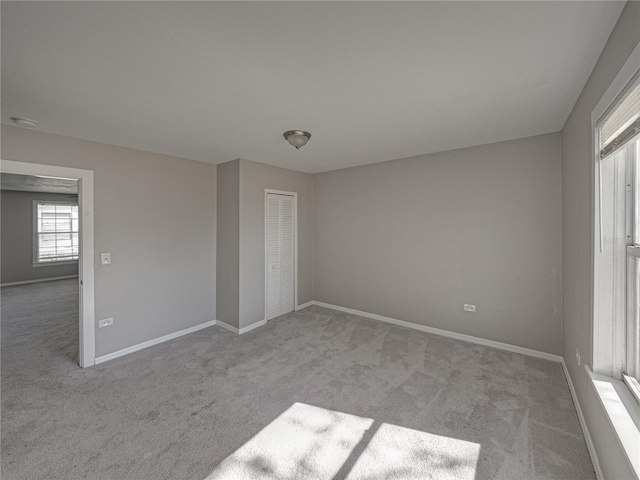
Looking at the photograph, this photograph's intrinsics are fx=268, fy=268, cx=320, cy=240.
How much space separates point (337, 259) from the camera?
15.9 feet

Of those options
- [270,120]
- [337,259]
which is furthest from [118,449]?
[337,259]

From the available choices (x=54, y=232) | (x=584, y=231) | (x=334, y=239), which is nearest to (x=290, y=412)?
(x=584, y=231)

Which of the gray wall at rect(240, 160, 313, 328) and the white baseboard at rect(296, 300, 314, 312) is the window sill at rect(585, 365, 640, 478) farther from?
the white baseboard at rect(296, 300, 314, 312)

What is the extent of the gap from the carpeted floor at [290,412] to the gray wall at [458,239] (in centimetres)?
49

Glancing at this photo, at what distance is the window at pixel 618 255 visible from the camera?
1.50m

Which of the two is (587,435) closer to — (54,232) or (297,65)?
(297,65)

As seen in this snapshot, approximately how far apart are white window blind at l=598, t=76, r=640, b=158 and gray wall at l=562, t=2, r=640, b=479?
0.17 m

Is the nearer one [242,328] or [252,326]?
[242,328]

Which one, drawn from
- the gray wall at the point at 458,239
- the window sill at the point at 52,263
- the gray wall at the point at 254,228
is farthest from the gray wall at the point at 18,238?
the gray wall at the point at 458,239

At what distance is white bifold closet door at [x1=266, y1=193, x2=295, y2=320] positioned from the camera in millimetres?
4367

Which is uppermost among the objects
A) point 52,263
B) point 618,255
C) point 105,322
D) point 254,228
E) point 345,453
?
point 254,228

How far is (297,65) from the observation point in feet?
5.42

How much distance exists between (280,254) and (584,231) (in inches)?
145

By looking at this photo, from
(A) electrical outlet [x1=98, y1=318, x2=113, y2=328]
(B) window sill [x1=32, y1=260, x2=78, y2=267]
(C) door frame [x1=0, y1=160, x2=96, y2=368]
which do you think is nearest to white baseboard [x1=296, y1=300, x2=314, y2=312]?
(A) electrical outlet [x1=98, y1=318, x2=113, y2=328]
